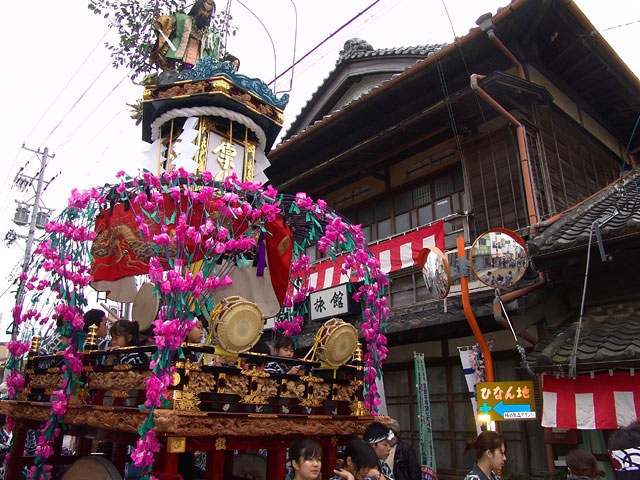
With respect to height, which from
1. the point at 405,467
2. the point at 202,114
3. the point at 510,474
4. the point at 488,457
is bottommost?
the point at 510,474

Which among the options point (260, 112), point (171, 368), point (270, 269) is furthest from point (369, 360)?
point (260, 112)

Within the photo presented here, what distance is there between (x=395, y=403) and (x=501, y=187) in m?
5.24

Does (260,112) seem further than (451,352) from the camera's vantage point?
No

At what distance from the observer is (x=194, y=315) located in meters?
4.98

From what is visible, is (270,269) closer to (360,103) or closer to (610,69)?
(360,103)

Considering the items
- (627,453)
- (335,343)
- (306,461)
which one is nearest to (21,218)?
(335,343)

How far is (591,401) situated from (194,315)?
551cm

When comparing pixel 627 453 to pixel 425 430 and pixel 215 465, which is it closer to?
pixel 215 465

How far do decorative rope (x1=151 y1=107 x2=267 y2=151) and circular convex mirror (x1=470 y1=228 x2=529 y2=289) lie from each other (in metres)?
4.10

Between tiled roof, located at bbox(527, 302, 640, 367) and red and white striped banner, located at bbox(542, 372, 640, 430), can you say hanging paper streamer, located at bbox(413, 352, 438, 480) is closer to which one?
red and white striped banner, located at bbox(542, 372, 640, 430)

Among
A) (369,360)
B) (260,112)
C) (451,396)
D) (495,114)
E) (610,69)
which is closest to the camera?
(369,360)

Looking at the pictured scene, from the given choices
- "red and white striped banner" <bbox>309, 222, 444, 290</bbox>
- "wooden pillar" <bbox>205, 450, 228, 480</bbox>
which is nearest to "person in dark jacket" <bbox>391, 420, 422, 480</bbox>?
"wooden pillar" <bbox>205, 450, 228, 480</bbox>

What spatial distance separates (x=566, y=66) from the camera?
11.1m

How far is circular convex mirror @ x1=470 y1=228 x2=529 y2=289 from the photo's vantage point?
23.2 ft
